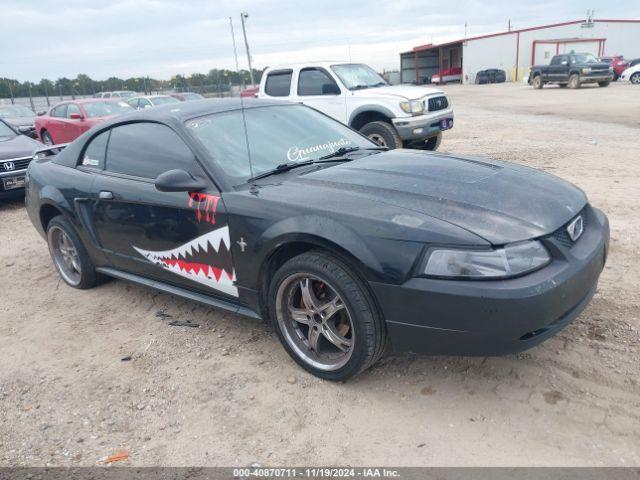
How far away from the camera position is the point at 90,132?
431 centimetres

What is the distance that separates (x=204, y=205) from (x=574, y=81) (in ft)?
96.9

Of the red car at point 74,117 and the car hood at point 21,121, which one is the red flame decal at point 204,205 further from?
the car hood at point 21,121

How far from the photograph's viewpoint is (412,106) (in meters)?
8.82

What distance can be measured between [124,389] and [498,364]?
222 cm

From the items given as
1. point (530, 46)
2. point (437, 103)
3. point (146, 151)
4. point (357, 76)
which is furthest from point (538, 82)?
point (146, 151)

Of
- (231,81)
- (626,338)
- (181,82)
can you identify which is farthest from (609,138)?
(181,82)

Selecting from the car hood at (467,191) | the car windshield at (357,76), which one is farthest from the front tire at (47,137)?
the car hood at (467,191)

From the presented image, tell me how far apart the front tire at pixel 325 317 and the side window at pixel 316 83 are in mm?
7216

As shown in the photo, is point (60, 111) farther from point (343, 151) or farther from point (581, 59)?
point (581, 59)

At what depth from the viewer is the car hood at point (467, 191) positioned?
8.18ft

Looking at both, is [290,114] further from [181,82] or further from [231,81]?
[181,82]

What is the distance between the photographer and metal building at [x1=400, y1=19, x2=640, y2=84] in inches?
1716

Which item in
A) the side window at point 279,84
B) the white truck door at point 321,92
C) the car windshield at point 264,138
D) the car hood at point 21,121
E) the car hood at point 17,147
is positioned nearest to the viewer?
the car windshield at point 264,138

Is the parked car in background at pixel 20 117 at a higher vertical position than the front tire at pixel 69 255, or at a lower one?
higher
